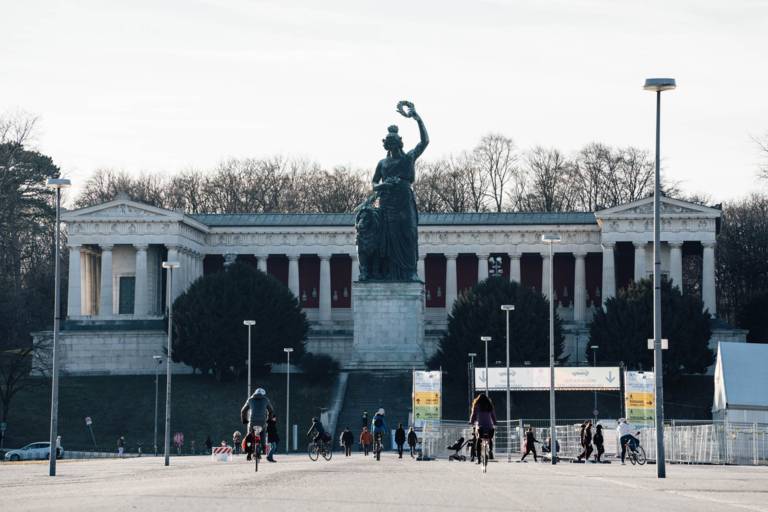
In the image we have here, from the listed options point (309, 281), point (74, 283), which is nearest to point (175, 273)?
point (74, 283)

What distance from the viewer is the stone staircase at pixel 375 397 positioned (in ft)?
291

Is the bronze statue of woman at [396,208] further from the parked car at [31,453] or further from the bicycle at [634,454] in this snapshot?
the bicycle at [634,454]

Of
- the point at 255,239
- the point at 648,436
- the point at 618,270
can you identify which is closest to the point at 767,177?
the point at 648,436

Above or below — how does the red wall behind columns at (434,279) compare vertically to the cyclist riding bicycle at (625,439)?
above

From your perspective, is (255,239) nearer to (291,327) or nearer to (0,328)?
(291,327)

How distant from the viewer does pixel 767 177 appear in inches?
3556

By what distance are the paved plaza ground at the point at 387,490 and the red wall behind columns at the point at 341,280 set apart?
320ft

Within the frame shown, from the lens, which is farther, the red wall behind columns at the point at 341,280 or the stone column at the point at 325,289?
the red wall behind columns at the point at 341,280

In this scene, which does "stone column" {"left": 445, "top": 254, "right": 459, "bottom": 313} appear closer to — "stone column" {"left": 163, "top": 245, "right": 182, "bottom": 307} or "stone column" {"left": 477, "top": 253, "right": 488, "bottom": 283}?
"stone column" {"left": 477, "top": 253, "right": 488, "bottom": 283}

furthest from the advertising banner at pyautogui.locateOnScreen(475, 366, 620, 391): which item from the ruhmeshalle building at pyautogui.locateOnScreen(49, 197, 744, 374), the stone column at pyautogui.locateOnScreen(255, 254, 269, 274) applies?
the stone column at pyautogui.locateOnScreen(255, 254, 269, 274)

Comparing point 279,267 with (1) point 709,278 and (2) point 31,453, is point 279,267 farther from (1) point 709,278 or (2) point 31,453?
(2) point 31,453

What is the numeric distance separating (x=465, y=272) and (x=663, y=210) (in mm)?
18497

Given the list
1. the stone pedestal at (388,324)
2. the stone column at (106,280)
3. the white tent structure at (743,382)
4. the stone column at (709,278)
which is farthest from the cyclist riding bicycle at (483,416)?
the stone column at (106,280)

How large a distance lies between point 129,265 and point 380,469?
93050 millimetres
